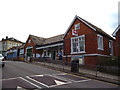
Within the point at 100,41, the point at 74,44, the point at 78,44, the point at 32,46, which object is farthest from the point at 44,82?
the point at 32,46

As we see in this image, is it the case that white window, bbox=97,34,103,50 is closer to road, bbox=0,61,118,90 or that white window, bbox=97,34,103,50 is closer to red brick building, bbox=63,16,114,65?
red brick building, bbox=63,16,114,65

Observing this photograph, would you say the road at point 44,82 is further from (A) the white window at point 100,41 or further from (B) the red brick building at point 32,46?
(B) the red brick building at point 32,46

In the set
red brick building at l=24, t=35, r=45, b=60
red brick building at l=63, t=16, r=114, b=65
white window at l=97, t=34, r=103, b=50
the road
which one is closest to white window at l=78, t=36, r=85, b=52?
red brick building at l=63, t=16, r=114, b=65

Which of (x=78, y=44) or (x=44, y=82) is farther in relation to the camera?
(x=78, y=44)

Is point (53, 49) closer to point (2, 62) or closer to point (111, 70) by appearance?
point (2, 62)

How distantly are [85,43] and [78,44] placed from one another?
4.33ft

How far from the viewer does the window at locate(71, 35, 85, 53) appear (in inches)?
677

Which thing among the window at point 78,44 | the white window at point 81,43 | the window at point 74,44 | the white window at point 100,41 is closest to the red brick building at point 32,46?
the window at point 74,44

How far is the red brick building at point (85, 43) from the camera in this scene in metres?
15.6

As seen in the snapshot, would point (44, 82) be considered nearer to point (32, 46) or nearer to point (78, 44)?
point (78, 44)

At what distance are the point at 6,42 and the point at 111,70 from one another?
211 feet

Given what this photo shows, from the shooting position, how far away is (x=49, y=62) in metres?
17.6

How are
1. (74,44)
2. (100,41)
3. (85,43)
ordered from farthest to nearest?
(74,44) → (100,41) → (85,43)

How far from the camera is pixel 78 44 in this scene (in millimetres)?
17625
